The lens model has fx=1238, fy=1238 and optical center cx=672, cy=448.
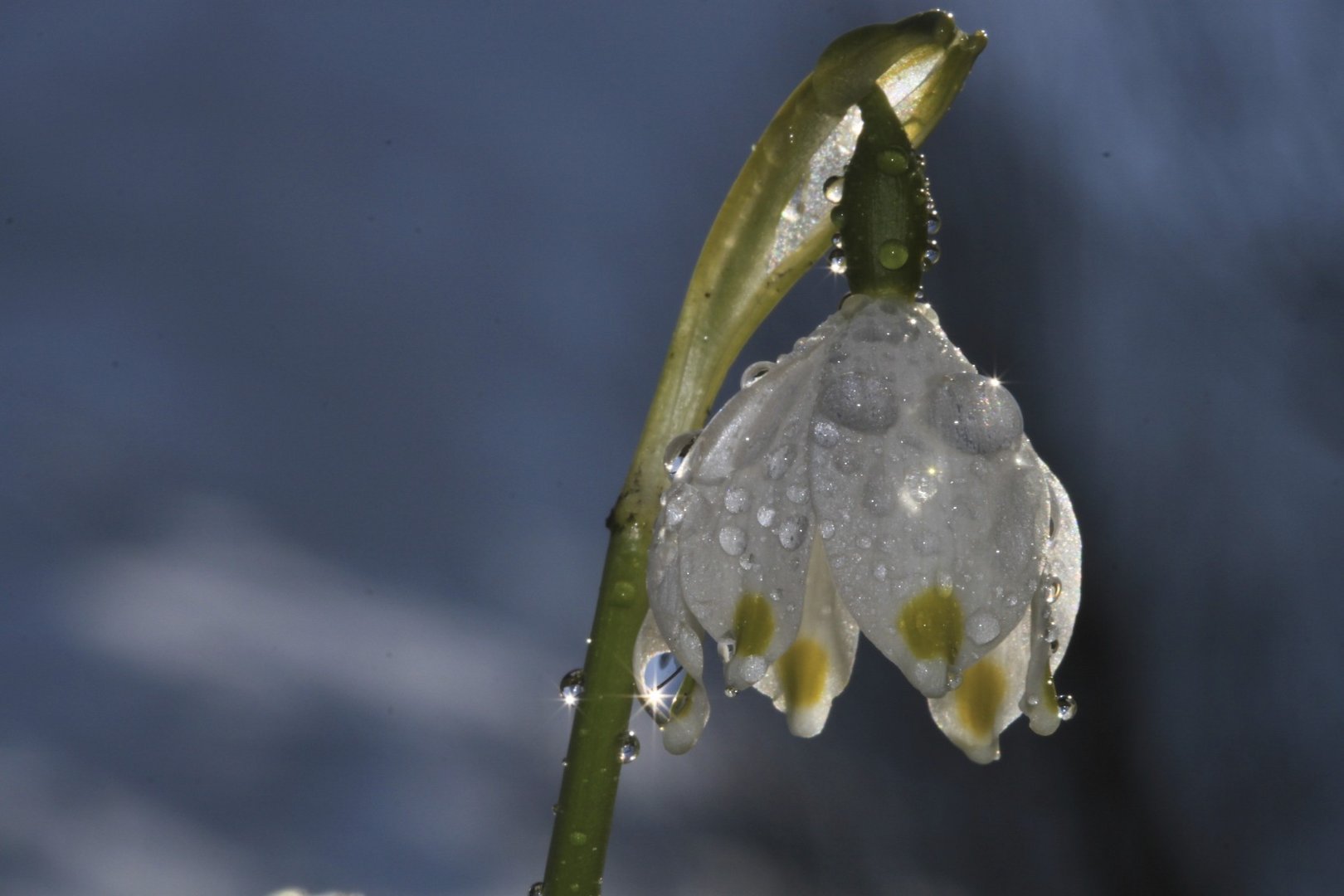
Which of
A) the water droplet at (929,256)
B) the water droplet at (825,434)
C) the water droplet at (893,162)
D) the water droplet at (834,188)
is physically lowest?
the water droplet at (825,434)

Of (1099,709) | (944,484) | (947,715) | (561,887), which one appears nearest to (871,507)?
(944,484)

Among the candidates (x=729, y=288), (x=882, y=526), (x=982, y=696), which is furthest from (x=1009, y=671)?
(x=729, y=288)

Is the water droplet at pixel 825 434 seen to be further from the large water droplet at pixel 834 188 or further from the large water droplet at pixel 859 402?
the large water droplet at pixel 834 188

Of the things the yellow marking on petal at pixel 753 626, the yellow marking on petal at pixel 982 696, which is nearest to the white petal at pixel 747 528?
the yellow marking on petal at pixel 753 626

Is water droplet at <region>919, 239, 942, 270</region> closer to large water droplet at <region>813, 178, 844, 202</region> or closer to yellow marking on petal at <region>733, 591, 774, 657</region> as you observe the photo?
large water droplet at <region>813, 178, 844, 202</region>

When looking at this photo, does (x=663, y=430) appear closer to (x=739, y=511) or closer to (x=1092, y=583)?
(x=739, y=511)

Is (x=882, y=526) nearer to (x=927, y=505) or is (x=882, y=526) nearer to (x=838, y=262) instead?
(x=927, y=505)

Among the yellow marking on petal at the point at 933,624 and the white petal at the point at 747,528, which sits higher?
the white petal at the point at 747,528
